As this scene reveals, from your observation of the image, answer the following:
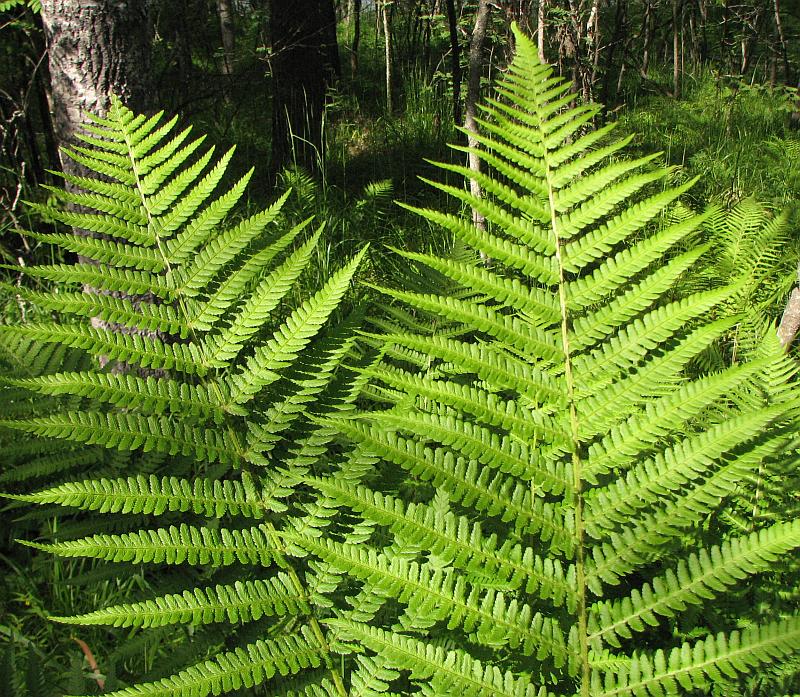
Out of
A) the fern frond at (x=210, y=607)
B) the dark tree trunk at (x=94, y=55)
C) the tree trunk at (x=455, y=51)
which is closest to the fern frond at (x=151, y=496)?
the fern frond at (x=210, y=607)

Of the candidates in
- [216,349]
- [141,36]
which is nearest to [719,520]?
[216,349]

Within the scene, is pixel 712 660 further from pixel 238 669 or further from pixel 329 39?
pixel 329 39

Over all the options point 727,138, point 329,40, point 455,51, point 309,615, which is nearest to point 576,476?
point 309,615

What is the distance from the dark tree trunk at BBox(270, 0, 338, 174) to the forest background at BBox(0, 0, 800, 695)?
1cm

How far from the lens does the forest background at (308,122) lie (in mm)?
1760

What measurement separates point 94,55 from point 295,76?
2800mm

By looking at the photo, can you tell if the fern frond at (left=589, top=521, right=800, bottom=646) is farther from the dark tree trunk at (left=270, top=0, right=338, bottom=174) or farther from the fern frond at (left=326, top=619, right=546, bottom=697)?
the dark tree trunk at (left=270, top=0, right=338, bottom=174)

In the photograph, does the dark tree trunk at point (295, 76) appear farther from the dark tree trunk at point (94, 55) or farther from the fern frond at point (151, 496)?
the fern frond at point (151, 496)

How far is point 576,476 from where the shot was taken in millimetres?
839

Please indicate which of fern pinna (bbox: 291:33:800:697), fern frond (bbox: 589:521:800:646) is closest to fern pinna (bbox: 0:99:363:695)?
fern pinna (bbox: 291:33:800:697)

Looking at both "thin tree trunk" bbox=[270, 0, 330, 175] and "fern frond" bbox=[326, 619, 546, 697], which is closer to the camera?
"fern frond" bbox=[326, 619, 546, 697]

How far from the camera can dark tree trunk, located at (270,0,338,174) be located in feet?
16.6

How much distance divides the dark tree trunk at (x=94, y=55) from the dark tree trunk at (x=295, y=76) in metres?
2.39

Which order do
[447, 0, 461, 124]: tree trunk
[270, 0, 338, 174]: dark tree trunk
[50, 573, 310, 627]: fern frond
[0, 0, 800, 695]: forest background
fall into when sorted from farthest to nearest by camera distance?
A: [270, 0, 338, 174]: dark tree trunk, [447, 0, 461, 124]: tree trunk, [0, 0, 800, 695]: forest background, [50, 573, 310, 627]: fern frond
